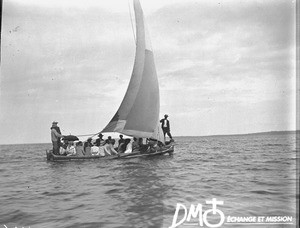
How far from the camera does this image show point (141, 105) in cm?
1552

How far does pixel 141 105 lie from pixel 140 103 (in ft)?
0.37

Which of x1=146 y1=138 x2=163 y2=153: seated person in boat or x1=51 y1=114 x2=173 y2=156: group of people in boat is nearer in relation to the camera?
x1=51 y1=114 x2=173 y2=156: group of people in boat

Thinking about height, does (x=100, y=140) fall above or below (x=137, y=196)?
above

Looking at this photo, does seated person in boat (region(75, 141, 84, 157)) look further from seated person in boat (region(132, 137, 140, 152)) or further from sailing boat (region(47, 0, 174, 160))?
seated person in boat (region(132, 137, 140, 152))

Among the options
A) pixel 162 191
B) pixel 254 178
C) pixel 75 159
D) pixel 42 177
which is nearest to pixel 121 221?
pixel 162 191

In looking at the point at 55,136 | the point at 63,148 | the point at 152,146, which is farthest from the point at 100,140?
the point at 152,146

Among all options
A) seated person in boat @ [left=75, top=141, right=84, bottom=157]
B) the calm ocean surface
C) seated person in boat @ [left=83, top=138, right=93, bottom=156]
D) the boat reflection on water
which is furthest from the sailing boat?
the calm ocean surface

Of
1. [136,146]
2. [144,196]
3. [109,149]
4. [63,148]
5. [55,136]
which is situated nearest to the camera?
[144,196]

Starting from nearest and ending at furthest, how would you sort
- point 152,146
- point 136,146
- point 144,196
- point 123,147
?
point 144,196 → point 123,147 → point 152,146 → point 136,146

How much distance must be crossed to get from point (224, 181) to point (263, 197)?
1923mm

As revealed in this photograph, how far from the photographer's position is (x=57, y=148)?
47.8ft

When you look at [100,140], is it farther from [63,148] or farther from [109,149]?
[63,148]

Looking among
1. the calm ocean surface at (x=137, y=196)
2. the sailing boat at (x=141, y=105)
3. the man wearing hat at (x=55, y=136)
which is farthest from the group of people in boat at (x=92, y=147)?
the calm ocean surface at (x=137, y=196)

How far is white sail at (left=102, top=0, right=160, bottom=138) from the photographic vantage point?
15352mm
